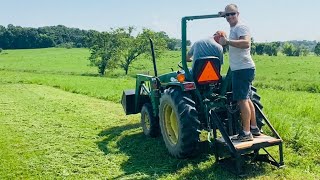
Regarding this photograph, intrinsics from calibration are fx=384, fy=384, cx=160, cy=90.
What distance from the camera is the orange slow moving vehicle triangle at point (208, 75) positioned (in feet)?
18.7

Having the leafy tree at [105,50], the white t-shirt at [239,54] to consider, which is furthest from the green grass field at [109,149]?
the leafy tree at [105,50]

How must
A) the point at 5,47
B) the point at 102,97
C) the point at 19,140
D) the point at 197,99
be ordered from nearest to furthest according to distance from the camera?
the point at 197,99 < the point at 19,140 < the point at 102,97 < the point at 5,47

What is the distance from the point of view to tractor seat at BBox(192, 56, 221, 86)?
567 cm

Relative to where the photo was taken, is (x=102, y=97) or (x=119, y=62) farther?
(x=119, y=62)

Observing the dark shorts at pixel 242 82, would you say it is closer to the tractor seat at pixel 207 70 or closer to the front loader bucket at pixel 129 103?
the tractor seat at pixel 207 70

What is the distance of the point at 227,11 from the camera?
16.3ft

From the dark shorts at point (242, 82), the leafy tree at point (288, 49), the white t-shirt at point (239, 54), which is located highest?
the white t-shirt at point (239, 54)

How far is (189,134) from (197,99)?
723 millimetres

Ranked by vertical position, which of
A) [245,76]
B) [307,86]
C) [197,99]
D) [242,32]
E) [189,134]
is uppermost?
[242,32]

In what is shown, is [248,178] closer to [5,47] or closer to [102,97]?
[102,97]

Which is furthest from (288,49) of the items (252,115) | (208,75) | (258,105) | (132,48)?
(252,115)

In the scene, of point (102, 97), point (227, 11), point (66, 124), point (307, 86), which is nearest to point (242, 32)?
point (227, 11)

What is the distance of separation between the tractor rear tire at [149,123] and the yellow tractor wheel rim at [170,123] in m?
1.01

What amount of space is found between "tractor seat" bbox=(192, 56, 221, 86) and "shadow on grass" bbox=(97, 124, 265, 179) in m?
1.09
